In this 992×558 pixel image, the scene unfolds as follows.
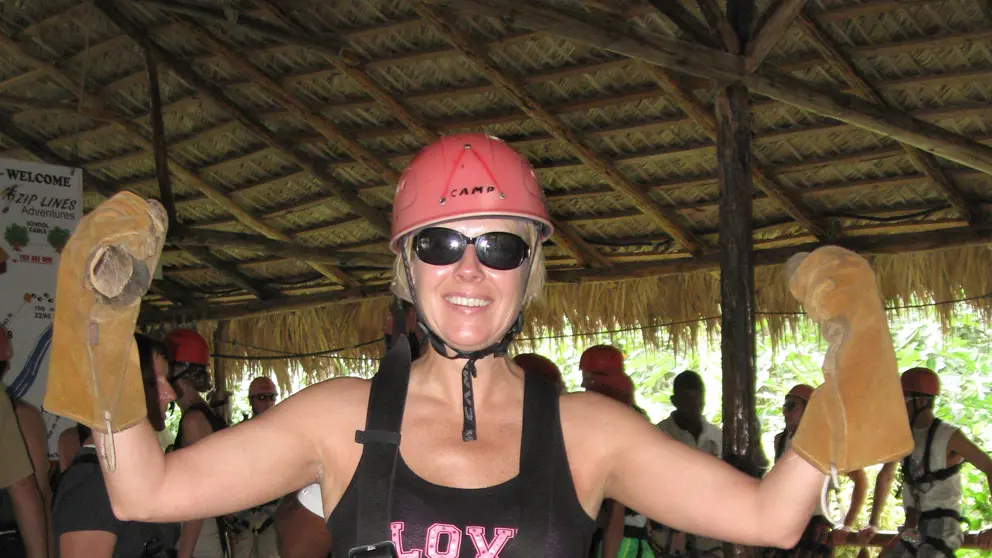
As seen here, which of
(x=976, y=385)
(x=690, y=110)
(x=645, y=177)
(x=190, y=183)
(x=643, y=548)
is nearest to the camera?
(x=643, y=548)

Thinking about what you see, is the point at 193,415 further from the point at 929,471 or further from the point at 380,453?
the point at 929,471

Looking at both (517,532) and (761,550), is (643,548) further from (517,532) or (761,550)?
(517,532)

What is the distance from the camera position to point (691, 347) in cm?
1055

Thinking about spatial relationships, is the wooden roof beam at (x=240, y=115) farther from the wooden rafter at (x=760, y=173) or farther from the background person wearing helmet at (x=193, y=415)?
the background person wearing helmet at (x=193, y=415)

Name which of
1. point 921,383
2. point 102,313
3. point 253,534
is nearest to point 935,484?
point 921,383

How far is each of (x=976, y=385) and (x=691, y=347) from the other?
14.6 ft

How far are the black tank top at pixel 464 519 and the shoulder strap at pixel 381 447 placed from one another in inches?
0.8

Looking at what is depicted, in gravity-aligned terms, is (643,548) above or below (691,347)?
below

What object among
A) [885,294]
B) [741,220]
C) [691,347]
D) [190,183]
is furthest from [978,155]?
[190,183]

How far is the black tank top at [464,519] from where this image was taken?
1934 mm

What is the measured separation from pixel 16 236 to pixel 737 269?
16.0 feet

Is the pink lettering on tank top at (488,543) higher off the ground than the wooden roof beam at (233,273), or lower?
lower

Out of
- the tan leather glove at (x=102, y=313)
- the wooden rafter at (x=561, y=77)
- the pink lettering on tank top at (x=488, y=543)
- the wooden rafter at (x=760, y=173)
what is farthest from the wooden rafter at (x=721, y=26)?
the tan leather glove at (x=102, y=313)

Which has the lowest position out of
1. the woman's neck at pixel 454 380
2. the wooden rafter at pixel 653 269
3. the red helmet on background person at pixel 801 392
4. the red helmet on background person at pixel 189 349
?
the red helmet on background person at pixel 801 392
